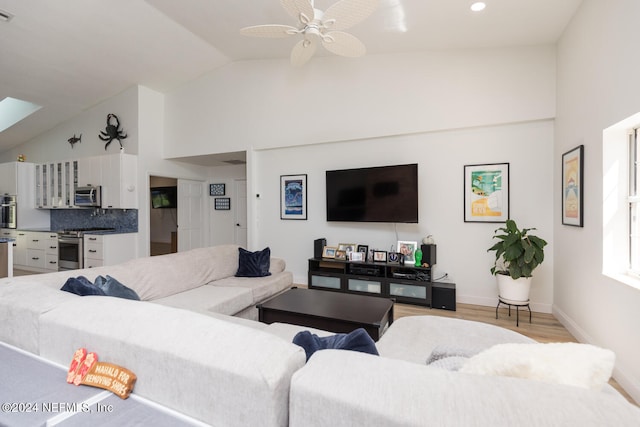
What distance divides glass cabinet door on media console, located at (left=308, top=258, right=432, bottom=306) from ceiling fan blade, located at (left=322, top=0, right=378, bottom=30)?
8.88 ft

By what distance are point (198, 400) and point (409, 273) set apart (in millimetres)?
3289

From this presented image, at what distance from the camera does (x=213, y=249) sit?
345cm

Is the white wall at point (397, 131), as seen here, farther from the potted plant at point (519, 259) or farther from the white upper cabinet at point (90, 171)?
the white upper cabinet at point (90, 171)

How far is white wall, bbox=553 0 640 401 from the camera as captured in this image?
2.02m

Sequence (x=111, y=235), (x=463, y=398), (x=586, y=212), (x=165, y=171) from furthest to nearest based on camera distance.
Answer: (x=165, y=171)
(x=111, y=235)
(x=586, y=212)
(x=463, y=398)

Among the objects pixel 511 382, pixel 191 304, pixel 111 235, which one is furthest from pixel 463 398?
pixel 111 235

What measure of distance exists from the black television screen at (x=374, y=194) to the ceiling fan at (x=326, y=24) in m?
1.58

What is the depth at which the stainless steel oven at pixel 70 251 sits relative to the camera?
16.6 ft

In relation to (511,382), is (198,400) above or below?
below

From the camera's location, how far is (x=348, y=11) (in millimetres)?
2346

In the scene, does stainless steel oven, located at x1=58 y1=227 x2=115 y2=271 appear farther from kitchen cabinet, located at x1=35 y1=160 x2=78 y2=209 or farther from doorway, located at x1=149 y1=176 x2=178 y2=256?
doorway, located at x1=149 y1=176 x2=178 y2=256

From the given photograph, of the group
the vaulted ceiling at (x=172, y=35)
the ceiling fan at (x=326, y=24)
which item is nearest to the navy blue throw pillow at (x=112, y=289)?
the ceiling fan at (x=326, y=24)

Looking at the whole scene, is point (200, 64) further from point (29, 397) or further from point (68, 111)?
point (29, 397)

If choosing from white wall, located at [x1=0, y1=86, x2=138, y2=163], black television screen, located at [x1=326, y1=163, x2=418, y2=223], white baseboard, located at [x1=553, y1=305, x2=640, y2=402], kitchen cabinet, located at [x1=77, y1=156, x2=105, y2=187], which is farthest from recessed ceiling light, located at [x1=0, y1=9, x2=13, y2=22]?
white baseboard, located at [x1=553, y1=305, x2=640, y2=402]
